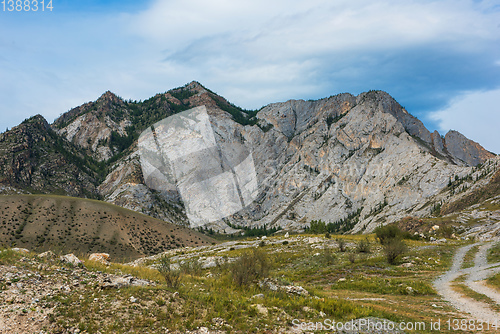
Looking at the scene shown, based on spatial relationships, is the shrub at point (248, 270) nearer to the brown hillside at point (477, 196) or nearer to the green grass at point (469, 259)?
the green grass at point (469, 259)

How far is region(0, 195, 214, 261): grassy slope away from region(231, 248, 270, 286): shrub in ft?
194

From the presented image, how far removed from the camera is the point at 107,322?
32.1 feet

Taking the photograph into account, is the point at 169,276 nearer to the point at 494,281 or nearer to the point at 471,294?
the point at 471,294

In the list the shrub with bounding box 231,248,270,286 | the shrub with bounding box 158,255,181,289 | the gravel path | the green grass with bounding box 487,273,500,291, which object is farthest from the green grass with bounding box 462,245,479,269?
the shrub with bounding box 158,255,181,289

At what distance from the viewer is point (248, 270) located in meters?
17.3

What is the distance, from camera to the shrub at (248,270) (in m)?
16.7

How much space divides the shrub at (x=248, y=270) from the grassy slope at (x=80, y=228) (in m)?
59.3

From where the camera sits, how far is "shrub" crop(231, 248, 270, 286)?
16672mm

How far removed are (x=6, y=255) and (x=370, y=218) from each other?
194 meters

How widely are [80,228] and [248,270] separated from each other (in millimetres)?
80190

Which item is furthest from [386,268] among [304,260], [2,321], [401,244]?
[2,321]

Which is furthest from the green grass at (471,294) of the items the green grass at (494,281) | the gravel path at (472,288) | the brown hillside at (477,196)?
the brown hillside at (477,196)

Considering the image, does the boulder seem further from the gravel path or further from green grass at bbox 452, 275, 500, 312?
green grass at bbox 452, 275, 500, 312

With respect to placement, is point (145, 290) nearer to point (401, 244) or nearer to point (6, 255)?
point (6, 255)
